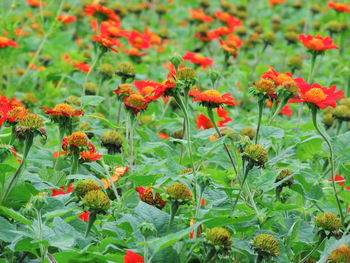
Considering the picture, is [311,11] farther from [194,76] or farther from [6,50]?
[194,76]

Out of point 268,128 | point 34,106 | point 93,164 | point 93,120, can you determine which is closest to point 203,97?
point 268,128

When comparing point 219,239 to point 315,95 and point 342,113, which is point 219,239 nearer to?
point 315,95

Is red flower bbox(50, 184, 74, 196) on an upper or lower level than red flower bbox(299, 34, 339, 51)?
lower

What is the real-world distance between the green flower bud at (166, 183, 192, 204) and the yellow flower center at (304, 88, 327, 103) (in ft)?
1.54

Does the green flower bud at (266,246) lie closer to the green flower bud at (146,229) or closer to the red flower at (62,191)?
the green flower bud at (146,229)

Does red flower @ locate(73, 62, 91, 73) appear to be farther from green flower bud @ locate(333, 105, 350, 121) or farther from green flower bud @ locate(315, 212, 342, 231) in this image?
green flower bud @ locate(315, 212, 342, 231)

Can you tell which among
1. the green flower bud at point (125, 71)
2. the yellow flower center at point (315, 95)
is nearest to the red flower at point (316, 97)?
the yellow flower center at point (315, 95)

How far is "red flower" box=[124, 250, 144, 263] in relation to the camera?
1.47 m

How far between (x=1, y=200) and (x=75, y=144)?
11.0 inches

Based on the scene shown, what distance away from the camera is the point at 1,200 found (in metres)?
1.72

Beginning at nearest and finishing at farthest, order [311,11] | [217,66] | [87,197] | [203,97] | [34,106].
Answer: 1. [87,197]
2. [203,97]
3. [34,106]
4. [217,66]
5. [311,11]

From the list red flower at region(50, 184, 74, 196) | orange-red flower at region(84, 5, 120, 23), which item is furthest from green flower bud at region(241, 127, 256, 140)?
orange-red flower at region(84, 5, 120, 23)

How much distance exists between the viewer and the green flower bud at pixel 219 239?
4.73ft

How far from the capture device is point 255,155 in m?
1.64
